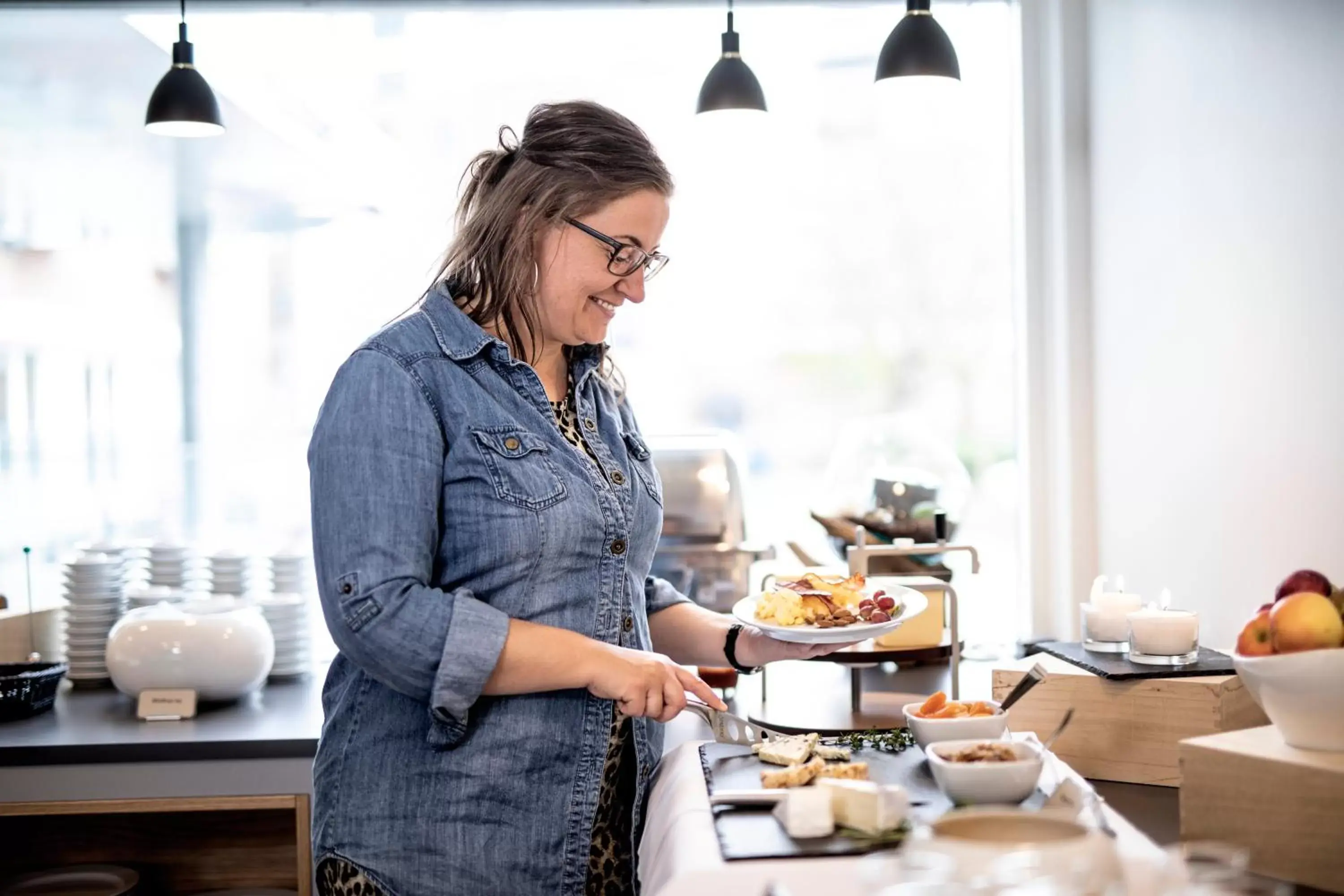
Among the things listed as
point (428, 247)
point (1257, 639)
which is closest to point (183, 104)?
point (428, 247)

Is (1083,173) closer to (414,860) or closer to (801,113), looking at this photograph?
(801,113)

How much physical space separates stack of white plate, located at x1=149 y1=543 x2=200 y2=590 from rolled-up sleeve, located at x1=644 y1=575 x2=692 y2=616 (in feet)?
4.95

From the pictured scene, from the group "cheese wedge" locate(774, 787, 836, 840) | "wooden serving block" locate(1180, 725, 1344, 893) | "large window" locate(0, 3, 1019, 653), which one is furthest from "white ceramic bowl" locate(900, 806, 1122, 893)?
"large window" locate(0, 3, 1019, 653)

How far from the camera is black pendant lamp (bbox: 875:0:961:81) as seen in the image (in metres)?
2.34

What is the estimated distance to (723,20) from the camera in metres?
3.08

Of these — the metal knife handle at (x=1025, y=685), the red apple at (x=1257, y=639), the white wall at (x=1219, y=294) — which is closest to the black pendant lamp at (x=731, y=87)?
the white wall at (x=1219, y=294)

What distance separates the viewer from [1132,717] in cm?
153

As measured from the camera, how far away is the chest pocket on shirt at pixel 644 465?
1.57 meters

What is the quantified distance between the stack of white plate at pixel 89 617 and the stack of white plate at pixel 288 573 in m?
0.33

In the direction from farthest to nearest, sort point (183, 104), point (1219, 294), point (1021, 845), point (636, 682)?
point (183, 104), point (1219, 294), point (636, 682), point (1021, 845)

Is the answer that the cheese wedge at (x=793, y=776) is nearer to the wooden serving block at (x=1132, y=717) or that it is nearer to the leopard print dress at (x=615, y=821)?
the leopard print dress at (x=615, y=821)

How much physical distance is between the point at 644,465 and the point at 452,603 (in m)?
0.41

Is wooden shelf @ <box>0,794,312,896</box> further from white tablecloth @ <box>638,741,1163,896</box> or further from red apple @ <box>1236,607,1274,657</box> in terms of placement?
red apple @ <box>1236,607,1274,657</box>

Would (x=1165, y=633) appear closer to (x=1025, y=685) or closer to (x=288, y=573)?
(x=1025, y=685)
